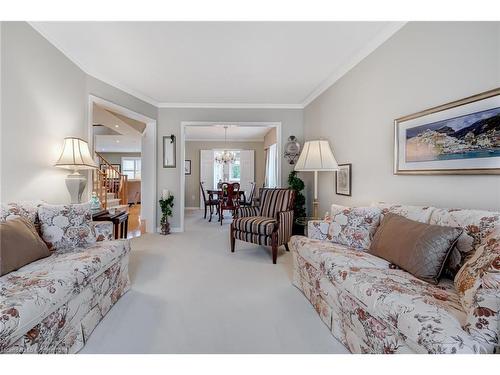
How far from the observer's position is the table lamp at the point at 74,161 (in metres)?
2.60

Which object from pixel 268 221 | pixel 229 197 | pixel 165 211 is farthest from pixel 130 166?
pixel 268 221

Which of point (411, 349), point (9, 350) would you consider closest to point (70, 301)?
point (9, 350)

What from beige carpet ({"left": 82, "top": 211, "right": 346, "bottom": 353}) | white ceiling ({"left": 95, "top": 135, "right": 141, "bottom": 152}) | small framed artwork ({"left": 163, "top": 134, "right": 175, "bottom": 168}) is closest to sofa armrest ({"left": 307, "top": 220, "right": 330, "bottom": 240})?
beige carpet ({"left": 82, "top": 211, "right": 346, "bottom": 353})

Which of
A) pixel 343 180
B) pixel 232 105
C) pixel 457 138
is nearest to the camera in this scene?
pixel 457 138

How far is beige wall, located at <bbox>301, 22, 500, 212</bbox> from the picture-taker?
164cm

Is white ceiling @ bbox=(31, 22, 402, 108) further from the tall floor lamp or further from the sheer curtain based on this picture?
the sheer curtain

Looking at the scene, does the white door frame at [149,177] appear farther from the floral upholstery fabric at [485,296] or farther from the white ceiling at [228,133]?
the floral upholstery fabric at [485,296]

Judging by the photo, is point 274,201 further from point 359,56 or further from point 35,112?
point 35,112

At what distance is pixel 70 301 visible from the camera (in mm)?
1460

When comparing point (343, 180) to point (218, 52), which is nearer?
point (218, 52)

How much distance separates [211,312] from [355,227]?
1380 mm

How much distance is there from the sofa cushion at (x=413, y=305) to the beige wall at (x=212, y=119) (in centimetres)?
349

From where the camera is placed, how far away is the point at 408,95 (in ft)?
7.26
